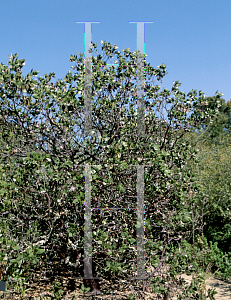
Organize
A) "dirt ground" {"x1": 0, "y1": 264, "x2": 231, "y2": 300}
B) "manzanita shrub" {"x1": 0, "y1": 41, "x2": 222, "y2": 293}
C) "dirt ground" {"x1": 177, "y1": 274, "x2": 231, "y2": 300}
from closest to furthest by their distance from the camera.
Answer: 1. "manzanita shrub" {"x1": 0, "y1": 41, "x2": 222, "y2": 293}
2. "dirt ground" {"x1": 0, "y1": 264, "x2": 231, "y2": 300}
3. "dirt ground" {"x1": 177, "y1": 274, "x2": 231, "y2": 300}

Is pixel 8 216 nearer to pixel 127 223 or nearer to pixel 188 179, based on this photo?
pixel 127 223

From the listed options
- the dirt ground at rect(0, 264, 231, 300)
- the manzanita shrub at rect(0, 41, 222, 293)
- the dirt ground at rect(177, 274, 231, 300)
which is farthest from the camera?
the dirt ground at rect(177, 274, 231, 300)

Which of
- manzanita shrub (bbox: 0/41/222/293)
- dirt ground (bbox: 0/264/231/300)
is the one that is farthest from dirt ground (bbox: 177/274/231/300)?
manzanita shrub (bbox: 0/41/222/293)

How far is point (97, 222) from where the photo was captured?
4.16m

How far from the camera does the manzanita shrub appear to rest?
3.79 meters

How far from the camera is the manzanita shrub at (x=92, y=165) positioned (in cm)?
379

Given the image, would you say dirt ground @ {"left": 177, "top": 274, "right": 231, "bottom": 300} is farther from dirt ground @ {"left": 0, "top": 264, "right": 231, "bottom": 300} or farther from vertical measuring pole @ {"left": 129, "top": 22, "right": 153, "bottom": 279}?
vertical measuring pole @ {"left": 129, "top": 22, "right": 153, "bottom": 279}

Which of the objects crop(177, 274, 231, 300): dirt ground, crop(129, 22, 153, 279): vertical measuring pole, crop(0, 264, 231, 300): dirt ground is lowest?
crop(177, 274, 231, 300): dirt ground

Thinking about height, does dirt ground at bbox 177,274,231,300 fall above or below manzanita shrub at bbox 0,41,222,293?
below

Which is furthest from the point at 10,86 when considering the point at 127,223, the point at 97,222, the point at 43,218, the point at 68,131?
the point at 127,223

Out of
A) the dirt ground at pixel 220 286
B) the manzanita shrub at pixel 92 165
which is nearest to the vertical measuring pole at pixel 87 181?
the manzanita shrub at pixel 92 165

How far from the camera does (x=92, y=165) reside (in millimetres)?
3666

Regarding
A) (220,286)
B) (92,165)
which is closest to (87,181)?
(92,165)

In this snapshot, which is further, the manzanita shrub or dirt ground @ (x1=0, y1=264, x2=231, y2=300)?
dirt ground @ (x1=0, y1=264, x2=231, y2=300)
